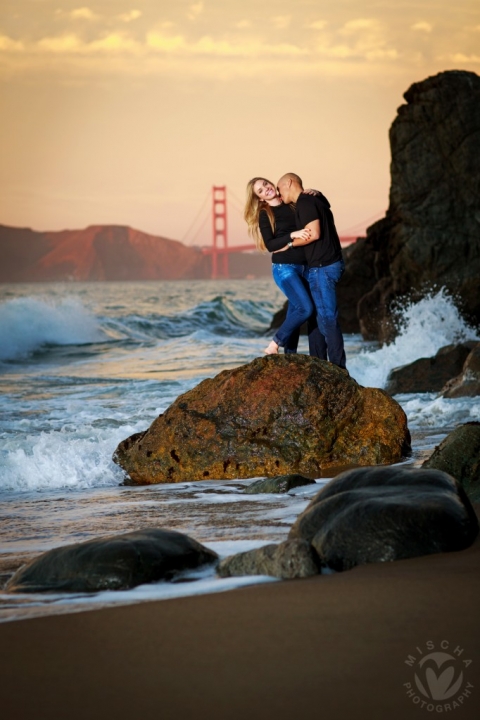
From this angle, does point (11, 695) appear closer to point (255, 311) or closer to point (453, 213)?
point (453, 213)

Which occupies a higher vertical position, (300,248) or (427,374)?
(300,248)

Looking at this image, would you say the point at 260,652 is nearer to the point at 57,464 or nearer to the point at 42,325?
the point at 57,464

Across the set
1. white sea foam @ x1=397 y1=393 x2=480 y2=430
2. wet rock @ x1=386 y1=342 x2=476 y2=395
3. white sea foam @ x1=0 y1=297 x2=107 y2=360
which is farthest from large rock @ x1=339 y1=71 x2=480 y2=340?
white sea foam @ x1=0 y1=297 x2=107 y2=360

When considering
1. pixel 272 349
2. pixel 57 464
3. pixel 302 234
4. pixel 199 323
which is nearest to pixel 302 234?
pixel 302 234

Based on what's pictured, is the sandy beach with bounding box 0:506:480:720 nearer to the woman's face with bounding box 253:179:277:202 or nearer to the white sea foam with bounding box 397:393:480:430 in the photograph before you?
the woman's face with bounding box 253:179:277:202

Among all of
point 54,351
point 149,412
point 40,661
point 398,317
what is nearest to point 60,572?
point 40,661

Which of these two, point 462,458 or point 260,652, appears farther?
point 462,458

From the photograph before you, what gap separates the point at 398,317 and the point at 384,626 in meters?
13.3

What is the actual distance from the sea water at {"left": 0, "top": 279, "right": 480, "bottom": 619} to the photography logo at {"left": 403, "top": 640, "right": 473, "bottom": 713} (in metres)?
0.89

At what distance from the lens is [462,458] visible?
14.6 ft

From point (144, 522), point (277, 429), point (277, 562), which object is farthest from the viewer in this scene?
point (277, 429)

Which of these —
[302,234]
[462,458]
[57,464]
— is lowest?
[57,464]

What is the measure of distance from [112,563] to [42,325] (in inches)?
827

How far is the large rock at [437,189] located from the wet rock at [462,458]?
34.6ft
